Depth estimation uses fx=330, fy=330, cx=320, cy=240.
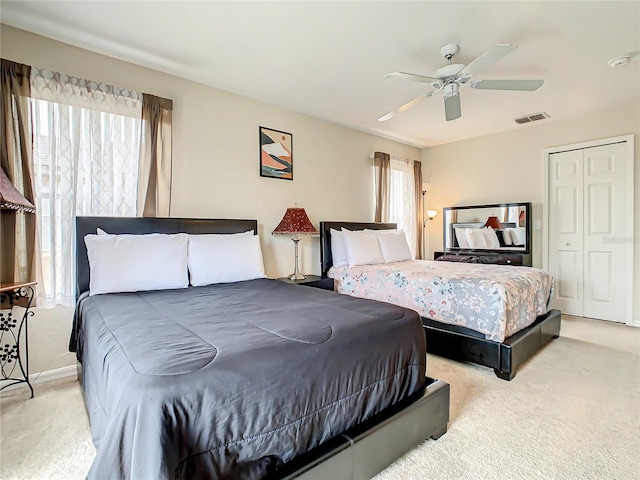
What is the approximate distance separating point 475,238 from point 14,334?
5.39 m

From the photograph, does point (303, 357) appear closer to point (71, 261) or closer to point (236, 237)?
point (236, 237)

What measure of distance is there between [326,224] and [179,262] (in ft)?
6.70

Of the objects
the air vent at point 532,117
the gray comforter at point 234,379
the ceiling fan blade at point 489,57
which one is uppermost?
the air vent at point 532,117

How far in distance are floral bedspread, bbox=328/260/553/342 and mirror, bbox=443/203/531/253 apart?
147 cm

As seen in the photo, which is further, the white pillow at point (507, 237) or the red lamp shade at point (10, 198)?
the white pillow at point (507, 237)

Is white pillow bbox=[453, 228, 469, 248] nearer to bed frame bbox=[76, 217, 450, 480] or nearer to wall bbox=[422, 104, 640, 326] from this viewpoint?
wall bbox=[422, 104, 640, 326]

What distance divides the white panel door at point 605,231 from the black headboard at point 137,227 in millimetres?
4300

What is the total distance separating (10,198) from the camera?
2045mm

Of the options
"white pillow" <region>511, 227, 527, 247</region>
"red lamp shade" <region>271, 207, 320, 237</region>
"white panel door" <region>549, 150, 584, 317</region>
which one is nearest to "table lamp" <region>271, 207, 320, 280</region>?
"red lamp shade" <region>271, 207, 320, 237</region>

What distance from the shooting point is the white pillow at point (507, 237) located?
4758mm

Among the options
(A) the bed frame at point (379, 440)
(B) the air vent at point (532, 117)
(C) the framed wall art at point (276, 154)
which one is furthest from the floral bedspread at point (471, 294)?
(B) the air vent at point (532, 117)

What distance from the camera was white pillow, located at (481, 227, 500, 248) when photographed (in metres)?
4.88

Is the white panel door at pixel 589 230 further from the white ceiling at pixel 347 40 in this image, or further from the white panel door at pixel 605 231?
the white ceiling at pixel 347 40

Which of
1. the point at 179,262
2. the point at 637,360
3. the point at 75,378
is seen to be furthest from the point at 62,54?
the point at 637,360
